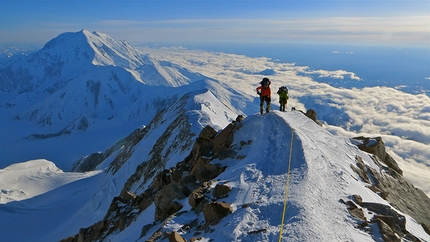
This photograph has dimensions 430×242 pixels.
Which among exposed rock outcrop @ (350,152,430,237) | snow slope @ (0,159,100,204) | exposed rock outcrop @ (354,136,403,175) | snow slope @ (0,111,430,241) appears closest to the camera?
snow slope @ (0,111,430,241)

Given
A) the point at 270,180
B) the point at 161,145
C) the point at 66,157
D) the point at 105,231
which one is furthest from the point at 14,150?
the point at 270,180

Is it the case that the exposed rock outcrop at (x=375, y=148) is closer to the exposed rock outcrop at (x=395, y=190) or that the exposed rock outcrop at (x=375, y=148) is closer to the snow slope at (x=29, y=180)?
the exposed rock outcrop at (x=395, y=190)

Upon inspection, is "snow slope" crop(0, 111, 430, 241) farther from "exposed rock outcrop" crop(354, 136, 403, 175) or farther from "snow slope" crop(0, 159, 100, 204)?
"snow slope" crop(0, 159, 100, 204)

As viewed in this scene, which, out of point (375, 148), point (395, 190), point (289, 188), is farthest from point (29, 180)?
point (395, 190)

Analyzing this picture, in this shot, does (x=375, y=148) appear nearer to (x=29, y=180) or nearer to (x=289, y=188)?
(x=289, y=188)

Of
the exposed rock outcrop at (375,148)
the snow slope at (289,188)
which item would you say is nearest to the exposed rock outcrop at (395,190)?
the snow slope at (289,188)

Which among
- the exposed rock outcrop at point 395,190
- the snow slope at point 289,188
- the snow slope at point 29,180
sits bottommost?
the snow slope at point 29,180

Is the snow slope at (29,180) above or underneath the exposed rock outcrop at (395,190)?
underneath

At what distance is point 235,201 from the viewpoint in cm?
1199

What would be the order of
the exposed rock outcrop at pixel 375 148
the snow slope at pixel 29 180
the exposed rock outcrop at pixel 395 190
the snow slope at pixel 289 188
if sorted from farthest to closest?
the snow slope at pixel 29 180 → the exposed rock outcrop at pixel 375 148 → the exposed rock outcrop at pixel 395 190 → the snow slope at pixel 289 188

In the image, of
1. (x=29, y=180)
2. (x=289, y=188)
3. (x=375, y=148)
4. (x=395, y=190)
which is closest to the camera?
(x=289, y=188)

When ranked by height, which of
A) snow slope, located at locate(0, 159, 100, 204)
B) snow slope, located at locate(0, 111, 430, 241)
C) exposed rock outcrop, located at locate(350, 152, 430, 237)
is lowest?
snow slope, located at locate(0, 159, 100, 204)

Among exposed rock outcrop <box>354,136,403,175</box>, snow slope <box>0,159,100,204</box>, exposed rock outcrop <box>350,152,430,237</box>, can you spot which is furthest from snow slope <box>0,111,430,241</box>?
snow slope <box>0,159,100,204</box>

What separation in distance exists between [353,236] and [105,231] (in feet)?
54.3
